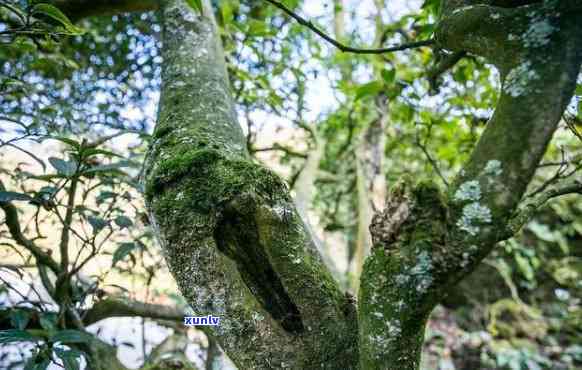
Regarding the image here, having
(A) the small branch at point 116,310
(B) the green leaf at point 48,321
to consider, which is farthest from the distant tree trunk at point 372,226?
(A) the small branch at point 116,310

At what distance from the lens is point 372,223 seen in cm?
58

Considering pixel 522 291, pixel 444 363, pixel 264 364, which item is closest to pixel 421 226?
pixel 264 364

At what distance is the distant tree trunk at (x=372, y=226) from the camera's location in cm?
53

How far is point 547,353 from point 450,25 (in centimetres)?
453

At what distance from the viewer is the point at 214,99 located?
105 cm

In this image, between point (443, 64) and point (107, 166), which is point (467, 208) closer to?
point (443, 64)

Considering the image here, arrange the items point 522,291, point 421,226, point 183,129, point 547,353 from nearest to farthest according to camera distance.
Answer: point 421,226 < point 183,129 < point 547,353 < point 522,291

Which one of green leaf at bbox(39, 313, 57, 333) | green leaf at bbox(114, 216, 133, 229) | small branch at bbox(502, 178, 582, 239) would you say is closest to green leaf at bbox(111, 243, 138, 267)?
green leaf at bbox(114, 216, 133, 229)

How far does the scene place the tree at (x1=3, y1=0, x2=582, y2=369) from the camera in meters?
0.53

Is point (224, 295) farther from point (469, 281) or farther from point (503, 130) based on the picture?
point (469, 281)

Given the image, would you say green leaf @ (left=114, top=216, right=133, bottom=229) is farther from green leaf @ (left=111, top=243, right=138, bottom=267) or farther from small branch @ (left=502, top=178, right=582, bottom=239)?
small branch @ (left=502, top=178, right=582, bottom=239)

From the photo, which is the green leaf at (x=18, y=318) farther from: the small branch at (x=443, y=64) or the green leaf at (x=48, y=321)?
the small branch at (x=443, y=64)

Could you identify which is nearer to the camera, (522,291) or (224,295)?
Answer: (224,295)

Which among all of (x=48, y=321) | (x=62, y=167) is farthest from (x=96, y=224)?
(x=48, y=321)
